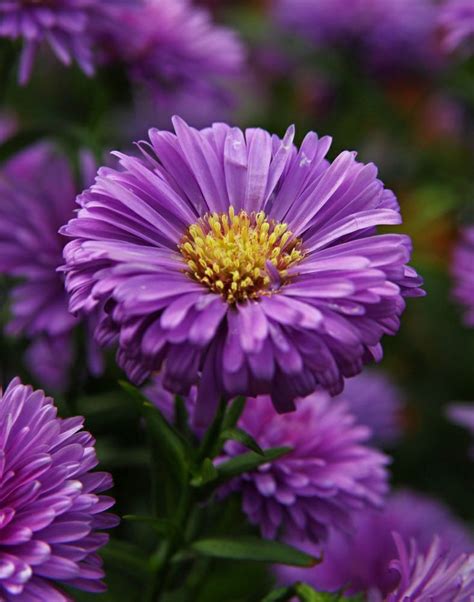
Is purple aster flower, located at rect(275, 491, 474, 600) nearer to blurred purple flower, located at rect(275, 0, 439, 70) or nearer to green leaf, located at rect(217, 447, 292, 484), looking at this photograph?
green leaf, located at rect(217, 447, 292, 484)

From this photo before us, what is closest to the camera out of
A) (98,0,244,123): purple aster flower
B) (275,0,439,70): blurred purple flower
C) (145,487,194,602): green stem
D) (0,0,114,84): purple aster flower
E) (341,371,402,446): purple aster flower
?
(145,487,194,602): green stem

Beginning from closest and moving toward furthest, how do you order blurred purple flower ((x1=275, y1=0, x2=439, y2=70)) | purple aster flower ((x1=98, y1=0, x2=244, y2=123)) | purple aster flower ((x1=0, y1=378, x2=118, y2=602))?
purple aster flower ((x1=0, y1=378, x2=118, y2=602))
purple aster flower ((x1=98, y1=0, x2=244, y2=123))
blurred purple flower ((x1=275, y1=0, x2=439, y2=70))

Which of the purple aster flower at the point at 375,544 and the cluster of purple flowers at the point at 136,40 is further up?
the cluster of purple flowers at the point at 136,40

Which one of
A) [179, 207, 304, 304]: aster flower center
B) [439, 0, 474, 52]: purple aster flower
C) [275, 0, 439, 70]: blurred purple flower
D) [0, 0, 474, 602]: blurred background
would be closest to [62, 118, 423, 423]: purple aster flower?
[179, 207, 304, 304]: aster flower center

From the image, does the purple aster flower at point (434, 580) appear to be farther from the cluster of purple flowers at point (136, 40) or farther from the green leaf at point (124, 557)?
the cluster of purple flowers at point (136, 40)

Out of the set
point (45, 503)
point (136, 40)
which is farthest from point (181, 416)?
point (136, 40)

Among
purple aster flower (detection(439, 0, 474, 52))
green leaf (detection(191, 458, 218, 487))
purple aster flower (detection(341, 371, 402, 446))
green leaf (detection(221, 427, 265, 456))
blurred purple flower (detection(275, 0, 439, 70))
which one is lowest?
green leaf (detection(191, 458, 218, 487))

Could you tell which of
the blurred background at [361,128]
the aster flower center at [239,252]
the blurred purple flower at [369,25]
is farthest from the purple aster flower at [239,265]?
the blurred purple flower at [369,25]
